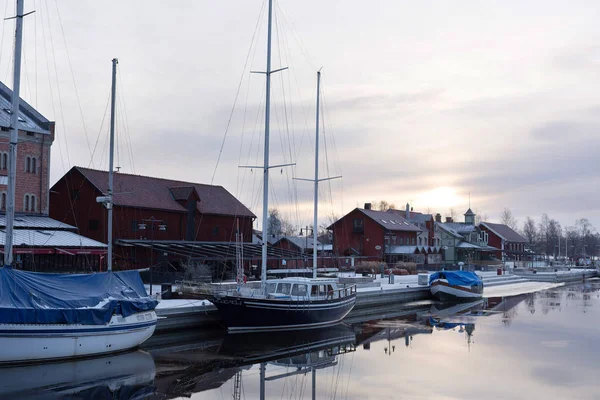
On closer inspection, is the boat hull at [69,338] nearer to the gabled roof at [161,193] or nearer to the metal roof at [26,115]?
the gabled roof at [161,193]

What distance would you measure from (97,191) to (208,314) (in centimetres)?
2276

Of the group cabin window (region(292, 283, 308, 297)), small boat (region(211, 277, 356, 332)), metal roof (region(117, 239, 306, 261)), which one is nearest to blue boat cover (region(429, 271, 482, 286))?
metal roof (region(117, 239, 306, 261))

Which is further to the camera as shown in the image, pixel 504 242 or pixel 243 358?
pixel 504 242

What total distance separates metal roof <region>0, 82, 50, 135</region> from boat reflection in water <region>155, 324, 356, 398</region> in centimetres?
2876

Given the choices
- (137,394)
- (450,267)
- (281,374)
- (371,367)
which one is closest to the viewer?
(137,394)

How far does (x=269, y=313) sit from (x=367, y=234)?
52011 millimetres

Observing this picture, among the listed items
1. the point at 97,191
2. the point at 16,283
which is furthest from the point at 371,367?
the point at 97,191

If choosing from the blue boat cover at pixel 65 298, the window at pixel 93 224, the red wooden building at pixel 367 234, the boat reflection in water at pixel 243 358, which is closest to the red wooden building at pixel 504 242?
the red wooden building at pixel 367 234

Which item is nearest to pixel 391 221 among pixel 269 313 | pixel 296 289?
pixel 296 289

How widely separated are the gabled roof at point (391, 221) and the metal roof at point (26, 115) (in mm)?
44668

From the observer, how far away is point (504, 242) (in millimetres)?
118438

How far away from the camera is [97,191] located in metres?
50.5

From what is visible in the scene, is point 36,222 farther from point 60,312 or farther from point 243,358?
point 243,358

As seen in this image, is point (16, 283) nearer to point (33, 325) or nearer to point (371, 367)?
point (33, 325)
